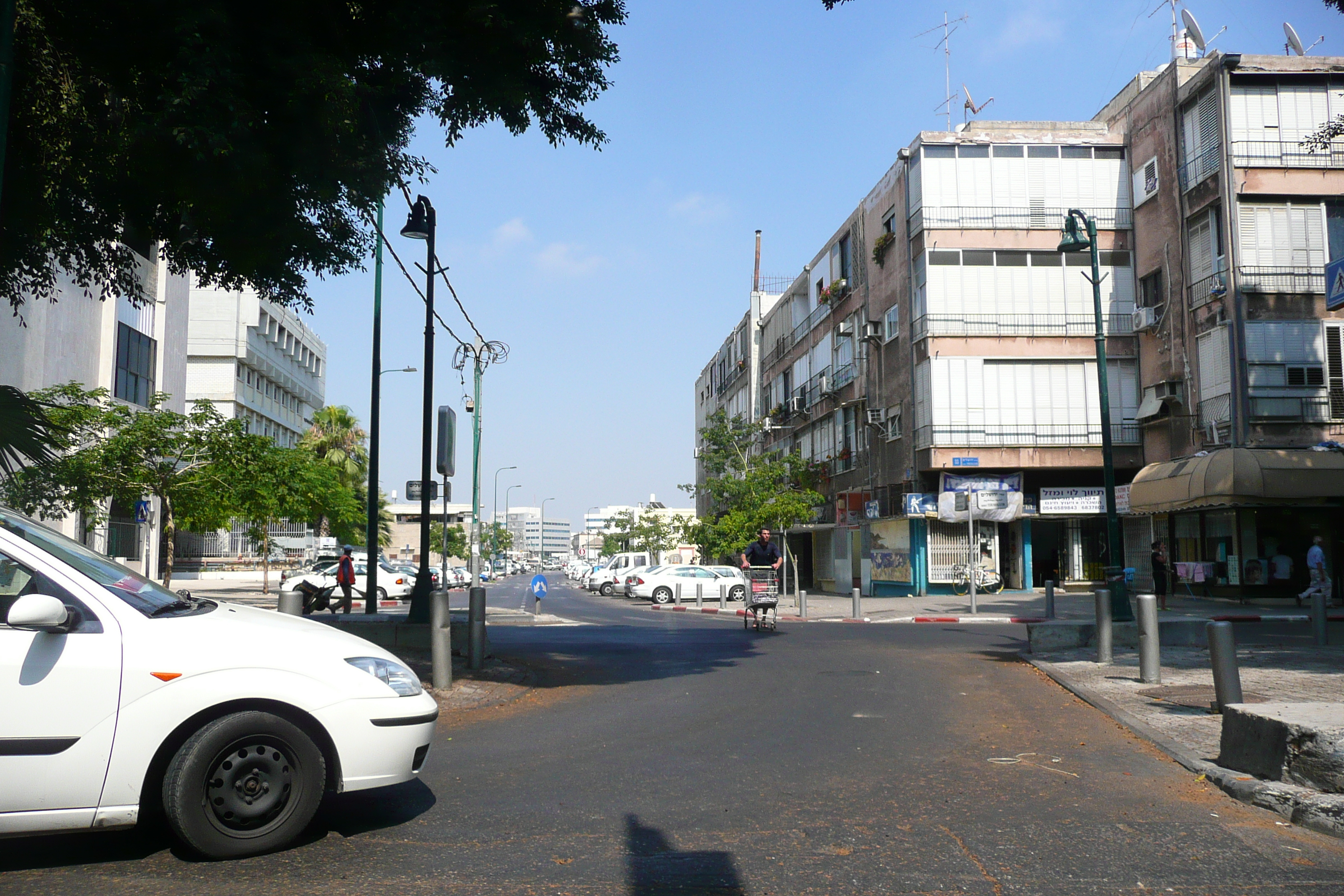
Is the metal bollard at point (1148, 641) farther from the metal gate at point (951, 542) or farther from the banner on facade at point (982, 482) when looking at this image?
the metal gate at point (951, 542)

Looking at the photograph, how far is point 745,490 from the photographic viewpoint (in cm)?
3962

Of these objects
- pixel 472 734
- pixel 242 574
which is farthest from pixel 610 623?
pixel 242 574

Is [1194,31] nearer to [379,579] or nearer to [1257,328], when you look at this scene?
[1257,328]

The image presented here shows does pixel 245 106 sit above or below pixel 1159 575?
above

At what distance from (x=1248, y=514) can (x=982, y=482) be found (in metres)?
8.40

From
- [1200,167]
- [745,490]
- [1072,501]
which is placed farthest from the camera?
[745,490]

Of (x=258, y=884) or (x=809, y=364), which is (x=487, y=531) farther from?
(x=258, y=884)

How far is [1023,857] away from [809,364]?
1755 inches

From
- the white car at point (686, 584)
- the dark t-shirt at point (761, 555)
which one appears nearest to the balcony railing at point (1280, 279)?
the dark t-shirt at point (761, 555)

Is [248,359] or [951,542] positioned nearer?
[951,542]

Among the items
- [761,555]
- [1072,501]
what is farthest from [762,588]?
[1072,501]

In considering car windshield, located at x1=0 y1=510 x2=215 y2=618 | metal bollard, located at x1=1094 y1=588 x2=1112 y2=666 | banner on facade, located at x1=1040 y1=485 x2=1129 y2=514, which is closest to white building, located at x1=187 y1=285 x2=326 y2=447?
banner on facade, located at x1=1040 y1=485 x2=1129 y2=514

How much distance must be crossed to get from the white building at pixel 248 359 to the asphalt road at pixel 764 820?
47.2m

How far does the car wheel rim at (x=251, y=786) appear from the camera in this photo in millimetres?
4668
